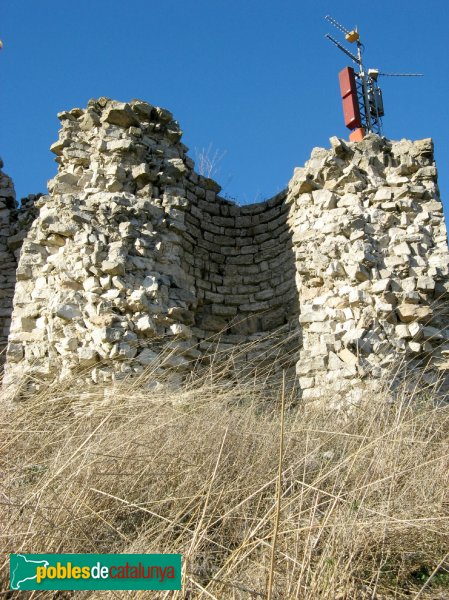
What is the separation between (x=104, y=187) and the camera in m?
6.59

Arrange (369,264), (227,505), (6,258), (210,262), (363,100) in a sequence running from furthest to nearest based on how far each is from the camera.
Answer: (363,100) → (6,258) → (210,262) → (369,264) → (227,505)

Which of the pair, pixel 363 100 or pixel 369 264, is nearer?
pixel 369 264

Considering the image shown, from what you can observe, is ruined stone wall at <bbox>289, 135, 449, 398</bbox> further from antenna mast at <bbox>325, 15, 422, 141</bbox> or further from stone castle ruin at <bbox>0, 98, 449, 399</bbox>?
antenna mast at <bbox>325, 15, 422, 141</bbox>

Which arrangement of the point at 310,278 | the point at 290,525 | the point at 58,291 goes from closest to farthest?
the point at 290,525, the point at 58,291, the point at 310,278

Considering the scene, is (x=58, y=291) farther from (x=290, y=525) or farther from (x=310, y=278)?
(x=290, y=525)

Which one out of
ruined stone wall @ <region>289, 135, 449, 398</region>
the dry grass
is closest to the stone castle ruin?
ruined stone wall @ <region>289, 135, 449, 398</region>

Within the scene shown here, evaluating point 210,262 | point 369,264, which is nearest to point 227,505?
point 369,264

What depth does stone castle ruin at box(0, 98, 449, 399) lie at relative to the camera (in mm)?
5574

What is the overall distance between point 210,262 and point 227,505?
4924mm

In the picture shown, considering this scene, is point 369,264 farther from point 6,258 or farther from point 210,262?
point 6,258

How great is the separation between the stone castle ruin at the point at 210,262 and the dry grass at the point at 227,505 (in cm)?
192

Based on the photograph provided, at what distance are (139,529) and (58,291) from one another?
12.4 feet

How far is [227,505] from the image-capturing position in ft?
8.39

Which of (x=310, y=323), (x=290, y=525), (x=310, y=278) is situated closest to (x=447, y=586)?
(x=290, y=525)
